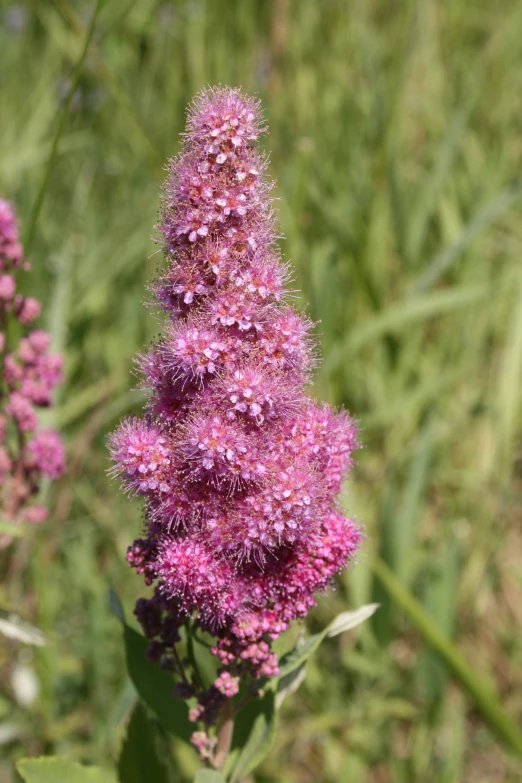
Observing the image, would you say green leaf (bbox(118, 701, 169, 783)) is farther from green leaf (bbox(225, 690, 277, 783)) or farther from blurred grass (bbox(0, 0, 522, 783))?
blurred grass (bbox(0, 0, 522, 783))

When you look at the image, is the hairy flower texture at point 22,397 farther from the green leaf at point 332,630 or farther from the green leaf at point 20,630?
the green leaf at point 332,630

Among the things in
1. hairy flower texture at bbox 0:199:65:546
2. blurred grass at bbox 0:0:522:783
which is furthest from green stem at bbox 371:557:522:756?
hairy flower texture at bbox 0:199:65:546

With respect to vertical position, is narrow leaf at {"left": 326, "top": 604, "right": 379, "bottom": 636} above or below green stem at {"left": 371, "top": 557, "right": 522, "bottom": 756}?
above

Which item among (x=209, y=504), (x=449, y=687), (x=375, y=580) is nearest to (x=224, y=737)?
A: (x=209, y=504)

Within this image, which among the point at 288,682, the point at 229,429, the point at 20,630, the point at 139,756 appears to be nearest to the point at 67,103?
the point at 229,429

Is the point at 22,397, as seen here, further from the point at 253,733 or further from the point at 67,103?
the point at 253,733

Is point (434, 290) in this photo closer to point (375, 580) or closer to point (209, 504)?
point (375, 580)

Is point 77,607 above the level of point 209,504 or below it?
below
